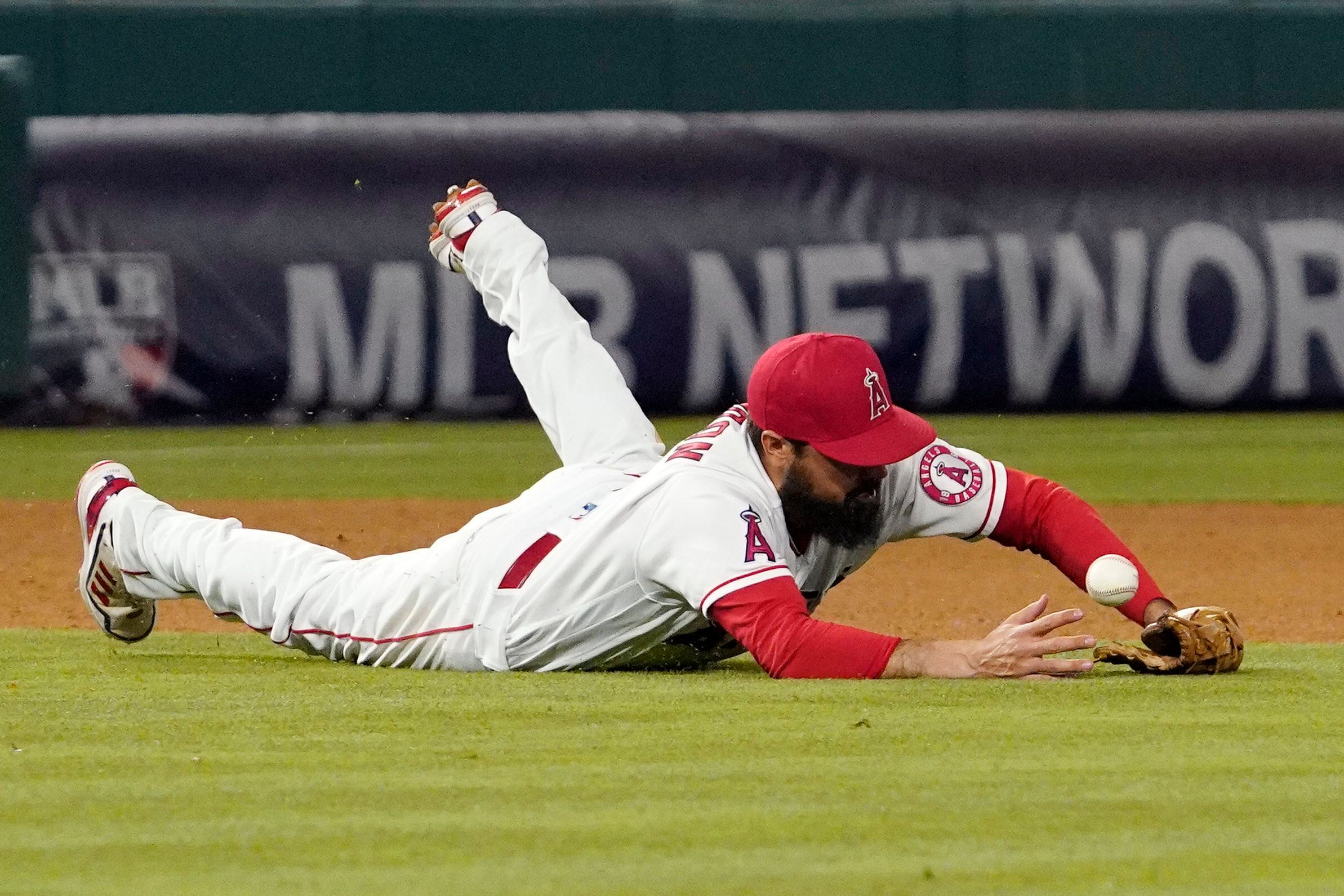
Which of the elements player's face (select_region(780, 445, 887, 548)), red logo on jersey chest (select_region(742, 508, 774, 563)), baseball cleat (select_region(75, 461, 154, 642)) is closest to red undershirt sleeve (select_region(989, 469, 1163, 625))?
player's face (select_region(780, 445, 887, 548))

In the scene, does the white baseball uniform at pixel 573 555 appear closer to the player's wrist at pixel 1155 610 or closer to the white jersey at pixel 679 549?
the white jersey at pixel 679 549

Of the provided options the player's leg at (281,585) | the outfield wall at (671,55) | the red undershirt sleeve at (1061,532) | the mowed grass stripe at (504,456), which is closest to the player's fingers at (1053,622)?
the red undershirt sleeve at (1061,532)

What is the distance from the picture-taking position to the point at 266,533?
385 cm

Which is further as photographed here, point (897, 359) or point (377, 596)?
point (897, 359)

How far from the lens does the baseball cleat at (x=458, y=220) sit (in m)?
4.19

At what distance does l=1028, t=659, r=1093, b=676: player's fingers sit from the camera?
119 inches

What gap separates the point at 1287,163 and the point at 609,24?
4006 millimetres

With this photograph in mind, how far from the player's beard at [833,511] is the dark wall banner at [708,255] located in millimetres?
6123

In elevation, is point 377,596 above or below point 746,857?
below

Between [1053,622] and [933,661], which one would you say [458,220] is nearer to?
[933,661]

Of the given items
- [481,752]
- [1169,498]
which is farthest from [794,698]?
[1169,498]

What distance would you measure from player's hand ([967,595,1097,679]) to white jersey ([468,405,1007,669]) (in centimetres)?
34

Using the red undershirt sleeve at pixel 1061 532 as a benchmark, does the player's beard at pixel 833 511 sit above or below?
above

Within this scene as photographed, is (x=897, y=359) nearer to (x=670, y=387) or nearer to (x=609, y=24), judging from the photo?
(x=670, y=387)
